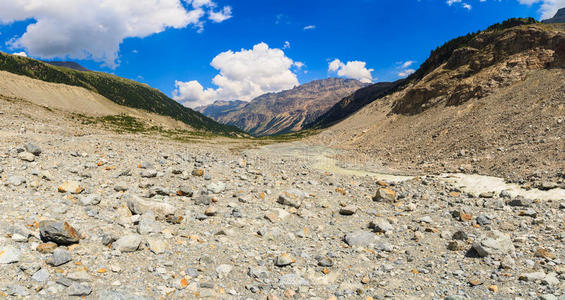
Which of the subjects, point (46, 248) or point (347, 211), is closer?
point (46, 248)

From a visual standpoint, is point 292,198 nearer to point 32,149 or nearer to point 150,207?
point 150,207

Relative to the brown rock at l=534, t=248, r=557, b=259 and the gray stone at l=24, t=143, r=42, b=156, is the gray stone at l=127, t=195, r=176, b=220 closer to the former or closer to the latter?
the gray stone at l=24, t=143, r=42, b=156

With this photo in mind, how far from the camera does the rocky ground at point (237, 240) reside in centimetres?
612

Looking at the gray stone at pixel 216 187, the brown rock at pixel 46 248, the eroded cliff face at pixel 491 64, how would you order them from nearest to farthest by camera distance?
the brown rock at pixel 46 248 < the gray stone at pixel 216 187 < the eroded cliff face at pixel 491 64

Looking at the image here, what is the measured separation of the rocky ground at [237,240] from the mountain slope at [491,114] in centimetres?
1196

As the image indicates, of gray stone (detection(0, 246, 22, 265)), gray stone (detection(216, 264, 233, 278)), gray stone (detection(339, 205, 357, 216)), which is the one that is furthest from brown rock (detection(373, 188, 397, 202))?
gray stone (detection(0, 246, 22, 265))

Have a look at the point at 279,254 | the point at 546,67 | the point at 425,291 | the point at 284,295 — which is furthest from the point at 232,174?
the point at 546,67

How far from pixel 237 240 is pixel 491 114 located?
124 feet

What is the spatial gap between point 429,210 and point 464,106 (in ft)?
120

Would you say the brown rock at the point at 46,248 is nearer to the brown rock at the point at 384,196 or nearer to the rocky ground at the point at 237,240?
the rocky ground at the point at 237,240

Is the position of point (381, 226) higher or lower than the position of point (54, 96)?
lower

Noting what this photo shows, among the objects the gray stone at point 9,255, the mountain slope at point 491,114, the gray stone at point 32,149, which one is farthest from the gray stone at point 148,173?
the mountain slope at point 491,114

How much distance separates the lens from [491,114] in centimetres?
3222

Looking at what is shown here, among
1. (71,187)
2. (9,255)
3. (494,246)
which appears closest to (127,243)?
A: (9,255)
